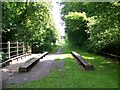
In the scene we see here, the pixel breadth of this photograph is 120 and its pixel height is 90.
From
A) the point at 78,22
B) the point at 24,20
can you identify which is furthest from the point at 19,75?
the point at 78,22

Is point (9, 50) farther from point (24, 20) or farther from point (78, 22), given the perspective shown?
point (78, 22)

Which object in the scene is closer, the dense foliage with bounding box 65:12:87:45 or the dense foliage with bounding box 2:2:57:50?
the dense foliage with bounding box 2:2:57:50

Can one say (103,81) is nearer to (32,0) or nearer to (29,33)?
(32,0)

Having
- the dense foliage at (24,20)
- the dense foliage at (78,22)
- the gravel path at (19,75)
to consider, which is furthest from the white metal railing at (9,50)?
the dense foliage at (78,22)

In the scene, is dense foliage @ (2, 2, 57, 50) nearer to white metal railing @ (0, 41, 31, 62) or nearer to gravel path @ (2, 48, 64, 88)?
white metal railing @ (0, 41, 31, 62)

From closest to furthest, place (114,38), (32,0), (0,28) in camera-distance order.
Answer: (114,38) < (0,28) < (32,0)

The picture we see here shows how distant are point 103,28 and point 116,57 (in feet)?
14.4

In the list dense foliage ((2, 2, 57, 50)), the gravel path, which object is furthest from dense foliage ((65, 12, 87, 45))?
the gravel path

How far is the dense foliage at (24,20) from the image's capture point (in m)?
20.5

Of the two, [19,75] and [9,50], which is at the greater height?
[9,50]

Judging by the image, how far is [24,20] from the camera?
2577 cm

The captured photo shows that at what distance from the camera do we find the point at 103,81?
9.84m

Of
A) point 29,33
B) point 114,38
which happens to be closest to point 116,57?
point 114,38

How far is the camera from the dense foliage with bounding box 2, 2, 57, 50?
67.2 feet
